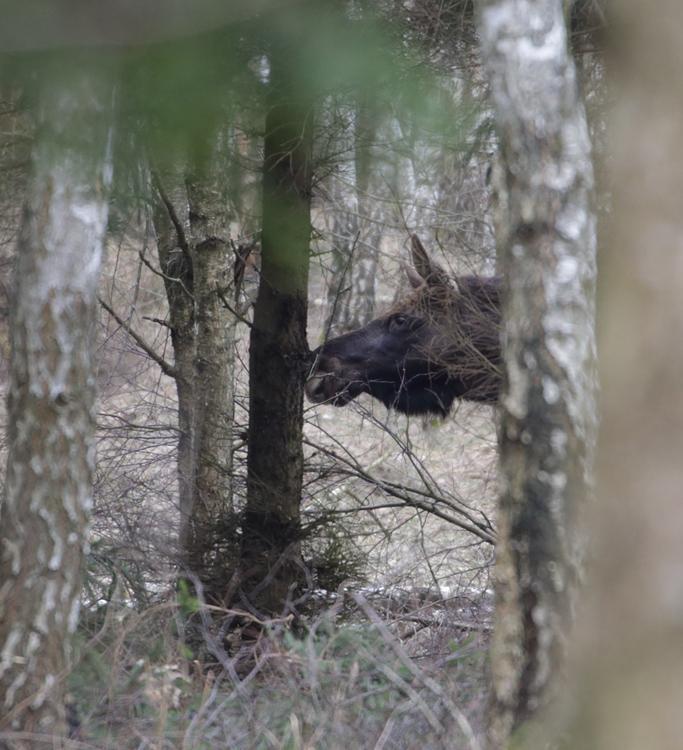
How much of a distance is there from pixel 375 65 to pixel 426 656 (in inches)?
109

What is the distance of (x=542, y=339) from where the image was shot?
3369mm

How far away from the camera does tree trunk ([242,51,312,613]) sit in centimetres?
748

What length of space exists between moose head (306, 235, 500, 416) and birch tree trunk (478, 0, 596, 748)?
11.6 feet

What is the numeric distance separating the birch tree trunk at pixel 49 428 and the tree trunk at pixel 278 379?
11.2 ft

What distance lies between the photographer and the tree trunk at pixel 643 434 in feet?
8.86

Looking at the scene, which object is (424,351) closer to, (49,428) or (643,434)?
(49,428)

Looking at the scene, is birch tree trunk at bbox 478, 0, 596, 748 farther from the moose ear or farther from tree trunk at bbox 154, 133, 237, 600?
the moose ear

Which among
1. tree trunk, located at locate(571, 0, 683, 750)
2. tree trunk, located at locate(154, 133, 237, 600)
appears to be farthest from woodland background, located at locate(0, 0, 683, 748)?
tree trunk, located at locate(154, 133, 237, 600)

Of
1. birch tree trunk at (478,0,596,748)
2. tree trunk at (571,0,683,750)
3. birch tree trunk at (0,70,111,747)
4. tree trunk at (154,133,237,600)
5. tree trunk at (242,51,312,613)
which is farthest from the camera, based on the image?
tree trunk at (154,133,237,600)

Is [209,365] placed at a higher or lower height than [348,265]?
lower

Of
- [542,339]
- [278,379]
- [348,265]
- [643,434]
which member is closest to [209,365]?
[278,379]

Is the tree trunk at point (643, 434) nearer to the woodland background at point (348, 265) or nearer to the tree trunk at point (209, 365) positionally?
the woodland background at point (348, 265)

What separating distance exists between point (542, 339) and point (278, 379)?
4612mm

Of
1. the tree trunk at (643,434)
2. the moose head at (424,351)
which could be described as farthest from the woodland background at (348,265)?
the moose head at (424,351)
